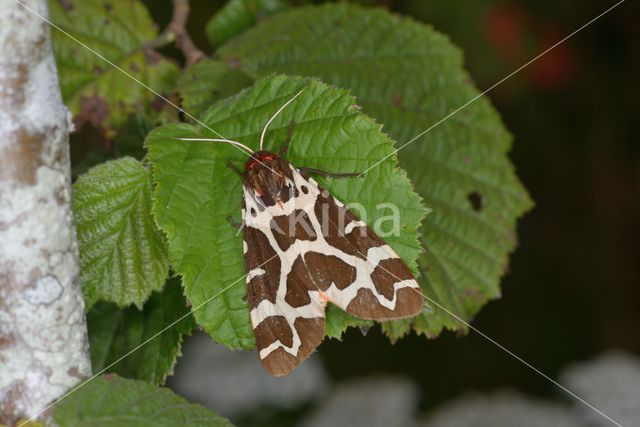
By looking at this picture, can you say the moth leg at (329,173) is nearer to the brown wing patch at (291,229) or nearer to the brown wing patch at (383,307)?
the brown wing patch at (291,229)

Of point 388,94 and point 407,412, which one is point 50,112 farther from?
point 407,412

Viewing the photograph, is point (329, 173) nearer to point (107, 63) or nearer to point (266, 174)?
point (266, 174)

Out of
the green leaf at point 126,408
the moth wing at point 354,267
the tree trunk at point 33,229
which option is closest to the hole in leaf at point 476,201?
the moth wing at point 354,267

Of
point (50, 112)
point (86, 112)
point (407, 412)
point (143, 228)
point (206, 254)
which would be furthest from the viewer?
point (407, 412)

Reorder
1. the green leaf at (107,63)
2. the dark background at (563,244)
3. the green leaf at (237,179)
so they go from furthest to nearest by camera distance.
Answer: the dark background at (563,244) < the green leaf at (107,63) < the green leaf at (237,179)

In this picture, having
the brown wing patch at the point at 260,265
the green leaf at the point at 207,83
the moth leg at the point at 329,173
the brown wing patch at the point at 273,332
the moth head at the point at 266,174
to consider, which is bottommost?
the brown wing patch at the point at 273,332

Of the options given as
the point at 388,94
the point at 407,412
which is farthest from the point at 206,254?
the point at 407,412

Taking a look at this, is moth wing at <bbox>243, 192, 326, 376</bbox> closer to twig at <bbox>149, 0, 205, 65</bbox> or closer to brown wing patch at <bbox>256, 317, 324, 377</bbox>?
brown wing patch at <bbox>256, 317, 324, 377</bbox>

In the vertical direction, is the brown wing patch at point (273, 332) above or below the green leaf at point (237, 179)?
below
